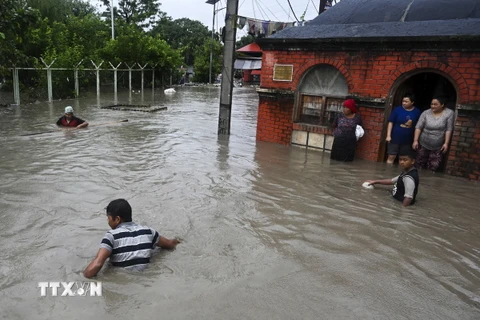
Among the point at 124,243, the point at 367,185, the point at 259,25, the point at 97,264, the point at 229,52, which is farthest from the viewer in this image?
the point at 259,25

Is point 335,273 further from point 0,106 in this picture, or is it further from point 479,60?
point 0,106

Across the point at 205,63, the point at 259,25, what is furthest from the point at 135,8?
the point at 259,25

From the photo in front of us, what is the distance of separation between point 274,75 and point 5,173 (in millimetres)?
6043

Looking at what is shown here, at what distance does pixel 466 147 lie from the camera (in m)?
7.16

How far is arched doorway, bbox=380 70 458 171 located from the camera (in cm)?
795

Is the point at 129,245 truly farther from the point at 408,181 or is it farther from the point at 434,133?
the point at 434,133

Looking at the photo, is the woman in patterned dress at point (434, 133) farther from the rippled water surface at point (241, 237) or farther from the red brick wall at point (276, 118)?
the red brick wall at point (276, 118)

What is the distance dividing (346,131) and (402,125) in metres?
1.06

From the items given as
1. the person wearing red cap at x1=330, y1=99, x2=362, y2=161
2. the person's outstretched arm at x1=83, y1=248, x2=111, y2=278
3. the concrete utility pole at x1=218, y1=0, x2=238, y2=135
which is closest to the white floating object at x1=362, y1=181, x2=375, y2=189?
the person wearing red cap at x1=330, y1=99, x2=362, y2=161

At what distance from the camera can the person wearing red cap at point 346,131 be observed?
8.05 meters

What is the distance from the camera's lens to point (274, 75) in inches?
376

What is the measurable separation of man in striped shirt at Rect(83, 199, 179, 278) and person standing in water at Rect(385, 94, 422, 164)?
5.64 metres

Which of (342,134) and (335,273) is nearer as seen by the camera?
(335,273)

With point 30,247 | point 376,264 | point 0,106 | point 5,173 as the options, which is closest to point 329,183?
point 376,264
